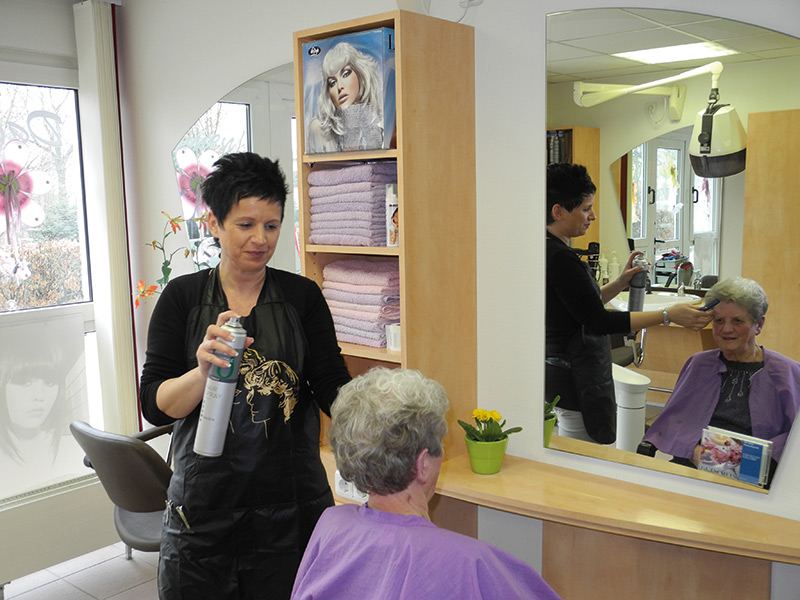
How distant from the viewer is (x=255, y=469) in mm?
1656

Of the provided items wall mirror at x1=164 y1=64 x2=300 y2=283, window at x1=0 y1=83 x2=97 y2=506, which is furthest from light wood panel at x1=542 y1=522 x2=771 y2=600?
window at x1=0 y1=83 x2=97 y2=506

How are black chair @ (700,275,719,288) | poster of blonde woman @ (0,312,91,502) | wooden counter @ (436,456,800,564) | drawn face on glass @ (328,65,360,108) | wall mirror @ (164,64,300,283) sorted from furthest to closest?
poster of blonde woman @ (0,312,91,502)
wall mirror @ (164,64,300,283)
drawn face on glass @ (328,65,360,108)
black chair @ (700,275,719,288)
wooden counter @ (436,456,800,564)

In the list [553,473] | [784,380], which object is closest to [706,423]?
[784,380]

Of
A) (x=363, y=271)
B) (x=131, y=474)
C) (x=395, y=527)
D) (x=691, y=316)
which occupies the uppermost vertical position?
(x=363, y=271)

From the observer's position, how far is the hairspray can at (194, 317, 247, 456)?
1.42 meters

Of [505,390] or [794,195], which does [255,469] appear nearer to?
[505,390]

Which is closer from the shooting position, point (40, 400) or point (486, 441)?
point (486, 441)

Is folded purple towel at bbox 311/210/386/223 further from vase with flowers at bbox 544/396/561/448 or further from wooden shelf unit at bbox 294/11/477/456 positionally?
vase with flowers at bbox 544/396/561/448

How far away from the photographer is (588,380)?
210cm

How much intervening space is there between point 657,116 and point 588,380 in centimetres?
72

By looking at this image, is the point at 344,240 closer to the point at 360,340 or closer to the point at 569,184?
the point at 360,340

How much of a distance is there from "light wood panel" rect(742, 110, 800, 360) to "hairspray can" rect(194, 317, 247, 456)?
1.20m

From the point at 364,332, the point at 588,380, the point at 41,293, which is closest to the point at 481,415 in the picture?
the point at 588,380

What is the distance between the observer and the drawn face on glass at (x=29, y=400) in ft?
10.3
